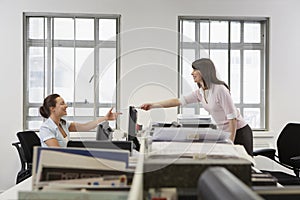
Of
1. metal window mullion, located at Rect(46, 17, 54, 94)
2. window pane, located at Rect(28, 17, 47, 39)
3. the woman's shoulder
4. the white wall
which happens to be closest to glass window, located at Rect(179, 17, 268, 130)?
the white wall

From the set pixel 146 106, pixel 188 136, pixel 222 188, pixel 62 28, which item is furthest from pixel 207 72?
pixel 62 28

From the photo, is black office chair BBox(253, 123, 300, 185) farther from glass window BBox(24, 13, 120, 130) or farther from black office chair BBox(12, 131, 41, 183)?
black office chair BBox(12, 131, 41, 183)

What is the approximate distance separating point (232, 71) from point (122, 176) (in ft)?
13.0

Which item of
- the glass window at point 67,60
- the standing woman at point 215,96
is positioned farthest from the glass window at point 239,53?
the standing woman at point 215,96

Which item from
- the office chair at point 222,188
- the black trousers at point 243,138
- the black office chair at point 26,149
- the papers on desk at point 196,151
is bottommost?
the black office chair at point 26,149

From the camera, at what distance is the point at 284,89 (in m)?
4.85

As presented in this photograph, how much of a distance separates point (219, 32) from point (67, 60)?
1938 mm

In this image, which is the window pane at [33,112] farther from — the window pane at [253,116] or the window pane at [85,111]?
the window pane at [253,116]

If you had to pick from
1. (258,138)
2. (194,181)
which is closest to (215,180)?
(194,181)

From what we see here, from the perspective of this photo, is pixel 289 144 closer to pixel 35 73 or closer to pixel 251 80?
pixel 251 80

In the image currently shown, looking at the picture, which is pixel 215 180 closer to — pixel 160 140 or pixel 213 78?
pixel 160 140

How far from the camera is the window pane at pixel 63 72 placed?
479 cm

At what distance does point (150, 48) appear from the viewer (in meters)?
4.66

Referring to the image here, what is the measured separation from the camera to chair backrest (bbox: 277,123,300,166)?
3773mm
